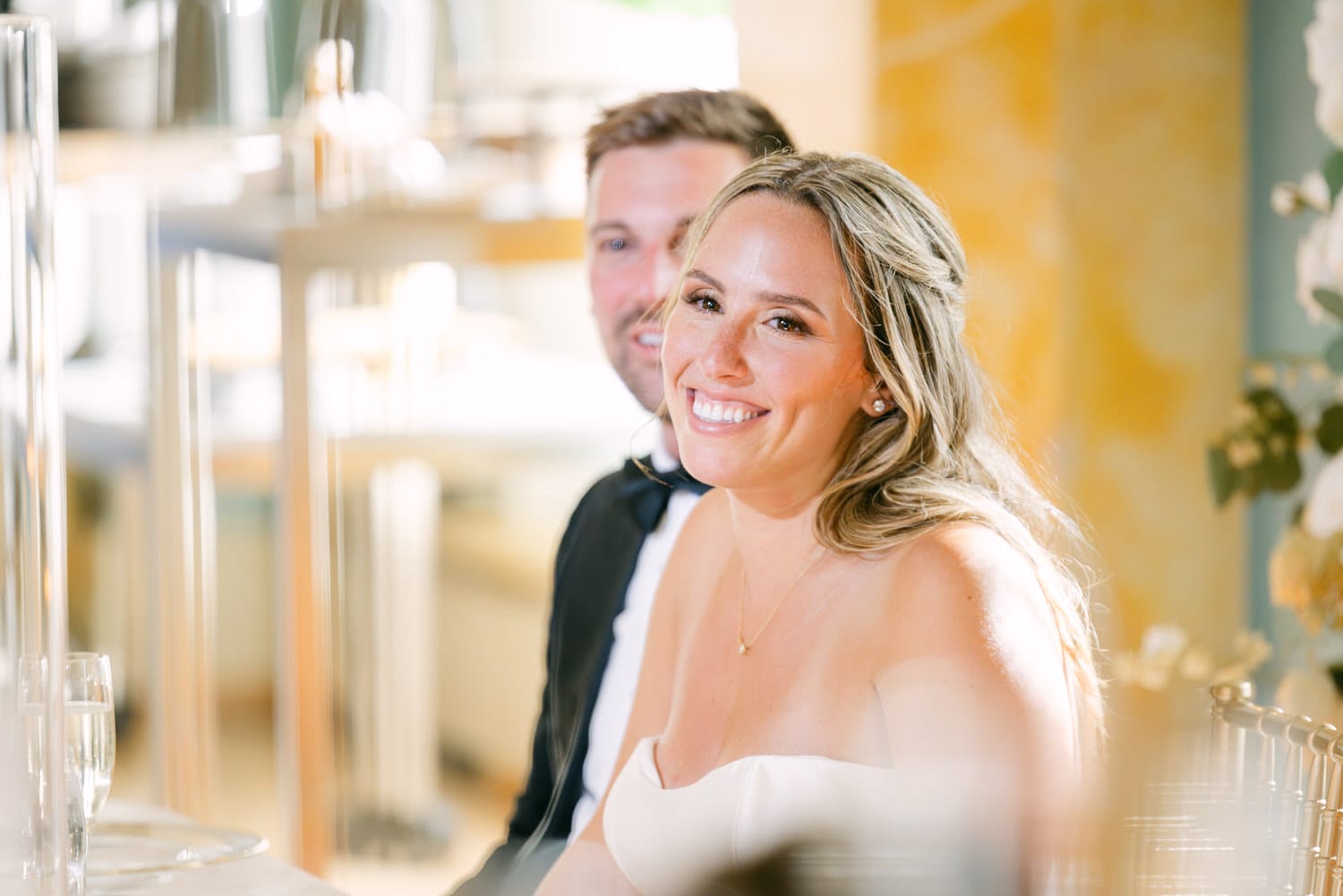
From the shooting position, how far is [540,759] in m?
1.43

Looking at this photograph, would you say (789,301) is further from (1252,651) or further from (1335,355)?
(1252,651)

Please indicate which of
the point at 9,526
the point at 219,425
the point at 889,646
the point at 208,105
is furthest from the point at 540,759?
the point at 219,425

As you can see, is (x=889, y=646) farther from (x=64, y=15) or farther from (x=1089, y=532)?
(x=64, y=15)

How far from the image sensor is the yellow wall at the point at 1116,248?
5.15ft

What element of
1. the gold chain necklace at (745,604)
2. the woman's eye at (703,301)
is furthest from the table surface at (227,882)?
the woman's eye at (703,301)

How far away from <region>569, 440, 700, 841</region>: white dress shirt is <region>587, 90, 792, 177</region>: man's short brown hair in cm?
31

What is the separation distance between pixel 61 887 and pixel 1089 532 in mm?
1158

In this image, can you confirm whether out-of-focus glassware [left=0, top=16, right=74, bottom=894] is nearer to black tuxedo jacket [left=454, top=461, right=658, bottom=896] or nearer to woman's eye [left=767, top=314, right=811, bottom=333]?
woman's eye [left=767, top=314, right=811, bottom=333]

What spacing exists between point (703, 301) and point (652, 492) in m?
0.39

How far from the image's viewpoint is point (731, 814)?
0.98 meters

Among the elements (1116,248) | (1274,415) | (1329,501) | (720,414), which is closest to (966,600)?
(720,414)

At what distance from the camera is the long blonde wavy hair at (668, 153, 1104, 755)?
0.95 metres

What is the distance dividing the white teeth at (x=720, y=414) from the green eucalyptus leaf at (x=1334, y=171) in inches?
21.1

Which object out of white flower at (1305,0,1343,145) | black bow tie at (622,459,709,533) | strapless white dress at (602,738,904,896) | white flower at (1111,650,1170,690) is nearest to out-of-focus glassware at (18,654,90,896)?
strapless white dress at (602,738,904,896)
